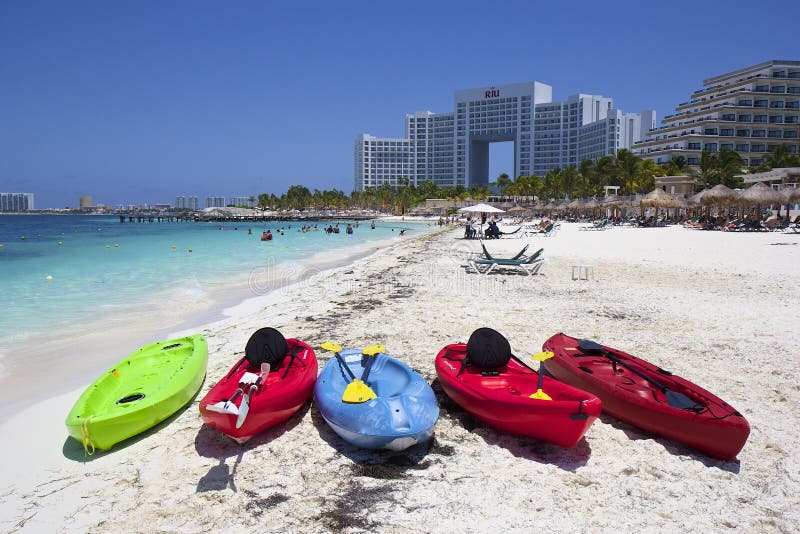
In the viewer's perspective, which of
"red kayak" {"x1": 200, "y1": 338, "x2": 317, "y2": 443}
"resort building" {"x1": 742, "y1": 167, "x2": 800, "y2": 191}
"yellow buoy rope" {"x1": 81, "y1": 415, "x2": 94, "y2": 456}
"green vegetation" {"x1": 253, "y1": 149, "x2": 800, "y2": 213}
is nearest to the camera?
"red kayak" {"x1": 200, "y1": 338, "x2": 317, "y2": 443}

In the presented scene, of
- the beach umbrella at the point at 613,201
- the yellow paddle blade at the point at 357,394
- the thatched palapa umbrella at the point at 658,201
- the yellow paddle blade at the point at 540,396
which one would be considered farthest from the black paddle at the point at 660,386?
the beach umbrella at the point at 613,201

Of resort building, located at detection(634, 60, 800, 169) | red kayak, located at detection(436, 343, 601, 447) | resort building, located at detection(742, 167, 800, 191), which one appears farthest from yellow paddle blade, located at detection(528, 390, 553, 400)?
resort building, located at detection(634, 60, 800, 169)

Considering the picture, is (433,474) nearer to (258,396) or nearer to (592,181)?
(258,396)

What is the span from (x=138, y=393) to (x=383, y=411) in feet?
8.44

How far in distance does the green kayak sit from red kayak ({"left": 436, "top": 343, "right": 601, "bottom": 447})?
277 centimetres

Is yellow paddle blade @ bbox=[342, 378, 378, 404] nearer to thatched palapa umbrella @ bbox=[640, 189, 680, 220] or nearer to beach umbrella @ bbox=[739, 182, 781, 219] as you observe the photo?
beach umbrella @ bbox=[739, 182, 781, 219]

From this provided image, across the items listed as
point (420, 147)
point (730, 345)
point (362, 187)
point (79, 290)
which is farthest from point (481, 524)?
point (362, 187)

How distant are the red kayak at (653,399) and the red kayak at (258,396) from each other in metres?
2.86

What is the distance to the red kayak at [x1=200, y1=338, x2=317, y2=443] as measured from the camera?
3.95 m

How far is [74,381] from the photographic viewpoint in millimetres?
6445

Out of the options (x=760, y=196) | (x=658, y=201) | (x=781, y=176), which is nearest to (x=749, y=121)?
(x=781, y=176)

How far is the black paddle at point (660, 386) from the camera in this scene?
416 cm

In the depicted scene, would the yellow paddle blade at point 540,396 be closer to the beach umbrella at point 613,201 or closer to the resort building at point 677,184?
the beach umbrella at point 613,201

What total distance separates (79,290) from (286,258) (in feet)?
35.5
